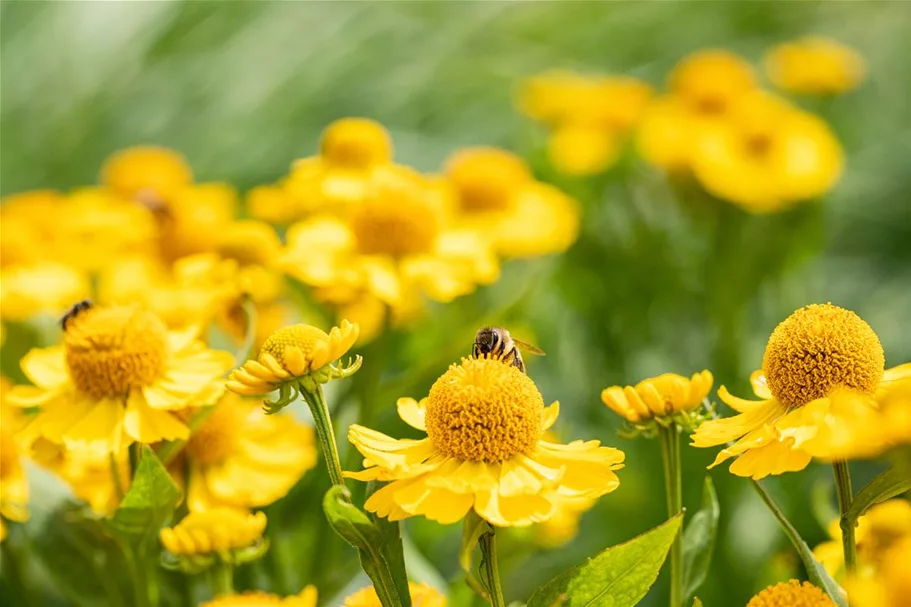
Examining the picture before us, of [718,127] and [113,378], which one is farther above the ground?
[113,378]

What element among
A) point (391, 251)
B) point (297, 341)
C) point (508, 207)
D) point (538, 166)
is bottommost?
point (538, 166)

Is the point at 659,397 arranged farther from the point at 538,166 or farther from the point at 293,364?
the point at 538,166

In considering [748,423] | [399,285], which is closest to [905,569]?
[748,423]

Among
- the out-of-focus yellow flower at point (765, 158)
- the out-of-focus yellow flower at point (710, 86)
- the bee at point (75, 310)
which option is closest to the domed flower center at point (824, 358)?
the bee at point (75, 310)

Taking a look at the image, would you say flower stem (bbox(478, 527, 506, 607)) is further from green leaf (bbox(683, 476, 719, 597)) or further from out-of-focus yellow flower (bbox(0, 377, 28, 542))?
out-of-focus yellow flower (bbox(0, 377, 28, 542))

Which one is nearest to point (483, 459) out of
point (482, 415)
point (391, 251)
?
point (482, 415)

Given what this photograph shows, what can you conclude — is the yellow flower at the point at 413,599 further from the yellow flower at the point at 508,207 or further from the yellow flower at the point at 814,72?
the yellow flower at the point at 814,72

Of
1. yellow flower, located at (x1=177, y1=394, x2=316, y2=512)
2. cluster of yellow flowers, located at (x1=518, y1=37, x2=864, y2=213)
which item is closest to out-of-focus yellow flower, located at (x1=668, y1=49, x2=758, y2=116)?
cluster of yellow flowers, located at (x1=518, y1=37, x2=864, y2=213)
